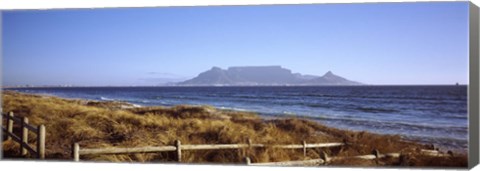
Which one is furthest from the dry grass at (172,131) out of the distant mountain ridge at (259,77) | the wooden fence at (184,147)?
the distant mountain ridge at (259,77)

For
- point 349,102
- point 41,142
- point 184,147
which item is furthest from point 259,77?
point 41,142

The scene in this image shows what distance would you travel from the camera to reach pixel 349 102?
30.7 feet

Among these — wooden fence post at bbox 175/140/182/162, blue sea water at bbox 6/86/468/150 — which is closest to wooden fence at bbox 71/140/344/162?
wooden fence post at bbox 175/140/182/162

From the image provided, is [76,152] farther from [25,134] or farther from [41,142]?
[25,134]

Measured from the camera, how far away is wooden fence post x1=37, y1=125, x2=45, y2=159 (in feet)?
30.2

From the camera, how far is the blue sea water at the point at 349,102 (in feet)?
28.7

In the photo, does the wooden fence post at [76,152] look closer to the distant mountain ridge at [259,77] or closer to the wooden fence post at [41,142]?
the wooden fence post at [41,142]

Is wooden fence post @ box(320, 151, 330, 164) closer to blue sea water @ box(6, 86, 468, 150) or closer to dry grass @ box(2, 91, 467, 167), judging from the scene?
dry grass @ box(2, 91, 467, 167)

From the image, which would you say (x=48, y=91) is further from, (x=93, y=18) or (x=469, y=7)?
(x=469, y=7)

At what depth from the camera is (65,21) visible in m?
10.2

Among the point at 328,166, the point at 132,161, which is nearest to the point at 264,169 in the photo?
the point at 328,166

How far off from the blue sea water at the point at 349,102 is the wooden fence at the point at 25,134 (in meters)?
0.44

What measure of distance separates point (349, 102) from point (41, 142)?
3.76 m

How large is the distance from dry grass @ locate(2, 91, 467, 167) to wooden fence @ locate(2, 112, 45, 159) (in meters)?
0.14
